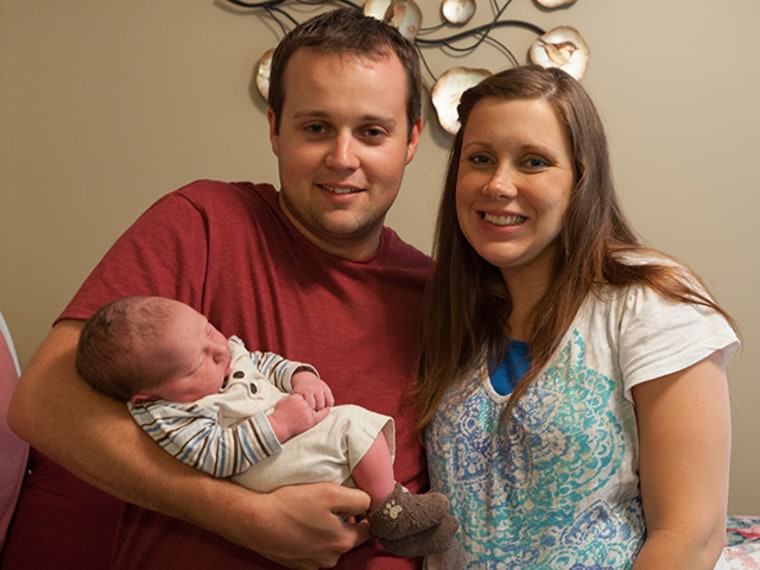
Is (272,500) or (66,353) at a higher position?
(66,353)

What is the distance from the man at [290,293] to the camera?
126cm

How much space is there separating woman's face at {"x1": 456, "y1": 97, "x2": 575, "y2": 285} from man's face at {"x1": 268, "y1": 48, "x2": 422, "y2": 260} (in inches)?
9.0

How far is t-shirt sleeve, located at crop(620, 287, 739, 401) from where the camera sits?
124 cm

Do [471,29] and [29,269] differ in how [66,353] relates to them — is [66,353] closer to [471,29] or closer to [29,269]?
[29,269]

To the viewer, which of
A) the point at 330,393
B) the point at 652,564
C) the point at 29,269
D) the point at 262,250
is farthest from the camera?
the point at 29,269

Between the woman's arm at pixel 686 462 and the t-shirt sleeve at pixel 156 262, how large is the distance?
0.84m

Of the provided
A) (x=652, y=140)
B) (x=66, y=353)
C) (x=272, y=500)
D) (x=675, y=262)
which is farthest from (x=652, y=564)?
(x=652, y=140)

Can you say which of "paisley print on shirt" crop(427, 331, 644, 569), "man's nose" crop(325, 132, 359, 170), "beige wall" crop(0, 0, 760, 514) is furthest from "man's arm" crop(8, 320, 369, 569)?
"beige wall" crop(0, 0, 760, 514)

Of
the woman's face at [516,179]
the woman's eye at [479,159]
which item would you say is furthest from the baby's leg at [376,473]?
the woman's eye at [479,159]

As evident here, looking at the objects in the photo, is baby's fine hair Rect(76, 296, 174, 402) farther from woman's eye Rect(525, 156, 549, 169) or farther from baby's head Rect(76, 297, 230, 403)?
woman's eye Rect(525, 156, 549, 169)

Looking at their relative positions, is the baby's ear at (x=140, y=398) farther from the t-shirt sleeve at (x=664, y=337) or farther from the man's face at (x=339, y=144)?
the t-shirt sleeve at (x=664, y=337)

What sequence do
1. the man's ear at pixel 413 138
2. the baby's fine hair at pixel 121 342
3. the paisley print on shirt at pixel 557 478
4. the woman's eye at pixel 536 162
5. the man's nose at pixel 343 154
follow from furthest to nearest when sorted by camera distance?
the man's ear at pixel 413 138
the man's nose at pixel 343 154
the woman's eye at pixel 536 162
the paisley print on shirt at pixel 557 478
the baby's fine hair at pixel 121 342

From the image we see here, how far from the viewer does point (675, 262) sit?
4.53 ft

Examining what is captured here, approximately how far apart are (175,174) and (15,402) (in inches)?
60.4
